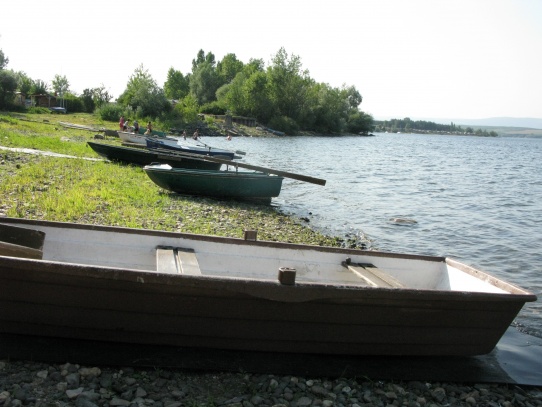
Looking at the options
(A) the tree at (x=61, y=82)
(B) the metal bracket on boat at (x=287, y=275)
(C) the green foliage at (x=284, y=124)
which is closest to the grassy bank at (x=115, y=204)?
(B) the metal bracket on boat at (x=287, y=275)

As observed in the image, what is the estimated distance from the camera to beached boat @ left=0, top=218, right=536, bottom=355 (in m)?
5.52

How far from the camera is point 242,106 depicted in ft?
366

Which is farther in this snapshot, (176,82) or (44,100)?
(176,82)

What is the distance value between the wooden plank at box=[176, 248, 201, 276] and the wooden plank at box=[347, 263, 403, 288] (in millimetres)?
2333

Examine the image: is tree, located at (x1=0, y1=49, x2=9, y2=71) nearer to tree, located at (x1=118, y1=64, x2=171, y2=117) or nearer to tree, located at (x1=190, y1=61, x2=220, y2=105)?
tree, located at (x1=118, y1=64, x2=171, y2=117)

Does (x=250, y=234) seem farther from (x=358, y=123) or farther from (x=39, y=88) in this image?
(x=358, y=123)

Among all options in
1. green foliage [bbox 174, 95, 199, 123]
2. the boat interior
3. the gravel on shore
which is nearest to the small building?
green foliage [bbox 174, 95, 199, 123]

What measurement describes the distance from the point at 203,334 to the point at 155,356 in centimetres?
61

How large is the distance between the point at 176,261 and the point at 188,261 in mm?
175

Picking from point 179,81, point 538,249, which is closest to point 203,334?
point 538,249

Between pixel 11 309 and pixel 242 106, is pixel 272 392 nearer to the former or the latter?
pixel 11 309

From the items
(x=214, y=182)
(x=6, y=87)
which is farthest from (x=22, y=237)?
(x=6, y=87)

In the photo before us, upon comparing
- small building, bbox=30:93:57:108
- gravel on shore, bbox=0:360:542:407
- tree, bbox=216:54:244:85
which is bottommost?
gravel on shore, bbox=0:360:542:407

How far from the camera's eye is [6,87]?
6750 centimetres
